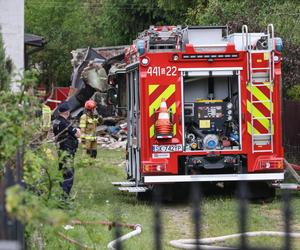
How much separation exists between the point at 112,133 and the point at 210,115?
61.6 ft

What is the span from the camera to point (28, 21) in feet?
179

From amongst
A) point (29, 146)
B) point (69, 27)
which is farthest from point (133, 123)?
point (69, 27)

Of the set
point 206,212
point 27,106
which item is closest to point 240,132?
point 206,212

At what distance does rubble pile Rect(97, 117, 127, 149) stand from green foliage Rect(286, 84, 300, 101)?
9.16 metres

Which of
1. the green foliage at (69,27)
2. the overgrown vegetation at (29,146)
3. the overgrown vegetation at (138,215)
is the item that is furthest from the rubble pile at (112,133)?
the overgrown vegetation at (29,146)

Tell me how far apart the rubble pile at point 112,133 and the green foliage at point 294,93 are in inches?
361

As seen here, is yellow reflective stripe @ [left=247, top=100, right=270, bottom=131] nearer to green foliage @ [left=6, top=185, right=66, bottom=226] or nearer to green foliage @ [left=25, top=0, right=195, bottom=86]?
green foliage @ [left=6, top=185, right=66, bottom=226]

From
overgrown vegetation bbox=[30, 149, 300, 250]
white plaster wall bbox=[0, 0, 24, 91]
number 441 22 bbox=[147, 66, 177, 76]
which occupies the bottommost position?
overgrown vegetation bbox=[30, 149, 300, 250]

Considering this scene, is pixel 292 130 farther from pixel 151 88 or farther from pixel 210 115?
pixel 151 88

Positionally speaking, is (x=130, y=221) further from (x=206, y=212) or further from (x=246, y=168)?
(x=246, y=168)

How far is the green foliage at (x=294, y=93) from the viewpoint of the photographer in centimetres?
1993

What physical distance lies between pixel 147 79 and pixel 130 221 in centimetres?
261

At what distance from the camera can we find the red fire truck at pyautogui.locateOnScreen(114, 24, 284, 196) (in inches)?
496

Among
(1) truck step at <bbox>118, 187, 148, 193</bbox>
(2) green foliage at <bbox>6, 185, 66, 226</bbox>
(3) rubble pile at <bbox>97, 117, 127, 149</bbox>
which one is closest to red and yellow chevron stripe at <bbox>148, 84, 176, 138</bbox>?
(1) truck step at <bbox>118, 187, 148, 193</bbox>
